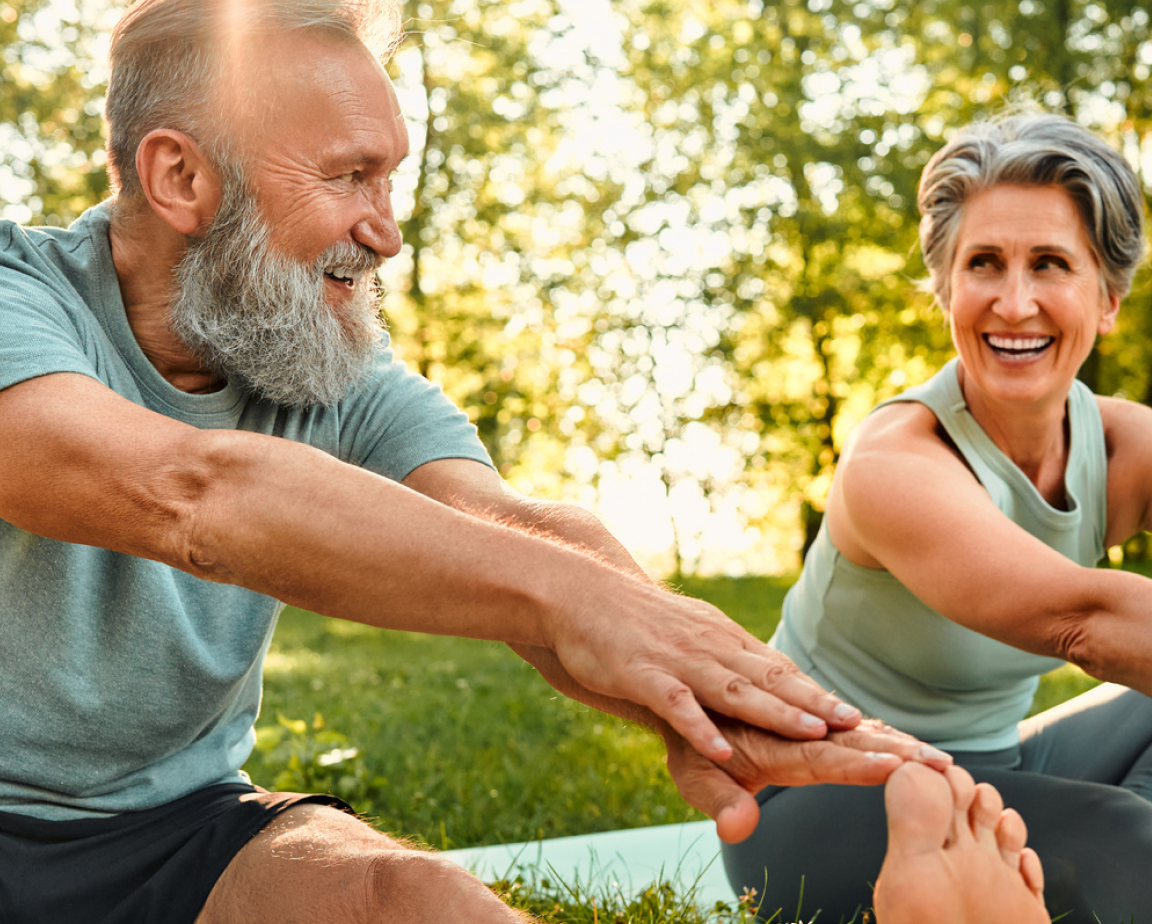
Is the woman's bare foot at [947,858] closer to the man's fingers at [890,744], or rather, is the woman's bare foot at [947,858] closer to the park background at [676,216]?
the man's fingers at [890,744]

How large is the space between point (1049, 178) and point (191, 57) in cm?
206

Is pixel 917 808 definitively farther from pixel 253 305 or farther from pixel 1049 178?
pixel 1049 178

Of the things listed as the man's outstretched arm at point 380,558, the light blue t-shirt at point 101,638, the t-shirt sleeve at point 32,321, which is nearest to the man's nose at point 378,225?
the light blue t-shirt at point 101,638

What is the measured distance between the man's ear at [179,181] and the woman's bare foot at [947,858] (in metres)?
1.64

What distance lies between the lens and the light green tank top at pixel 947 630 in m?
2.77

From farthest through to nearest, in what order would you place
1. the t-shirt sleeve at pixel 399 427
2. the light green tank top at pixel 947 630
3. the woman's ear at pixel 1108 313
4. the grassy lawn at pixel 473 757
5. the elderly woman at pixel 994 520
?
the grassy lawn at pixel 473 757 → the woman's ear at pixel 1108 313 → the light green tank top at pixel 947 630 → the elderly woman at pixel 994 520 → the t-shirt sleeve at pixel 399 427

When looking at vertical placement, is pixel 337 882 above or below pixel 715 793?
below

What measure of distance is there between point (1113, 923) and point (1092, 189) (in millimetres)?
1745

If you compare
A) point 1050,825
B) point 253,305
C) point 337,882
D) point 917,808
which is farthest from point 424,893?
point 1050,825

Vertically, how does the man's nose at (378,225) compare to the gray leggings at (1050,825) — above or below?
above

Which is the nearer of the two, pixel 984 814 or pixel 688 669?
pixel 688 669

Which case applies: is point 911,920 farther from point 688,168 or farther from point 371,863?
point 688,168

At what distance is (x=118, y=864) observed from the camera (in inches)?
79.0

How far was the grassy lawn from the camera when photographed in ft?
13.0
